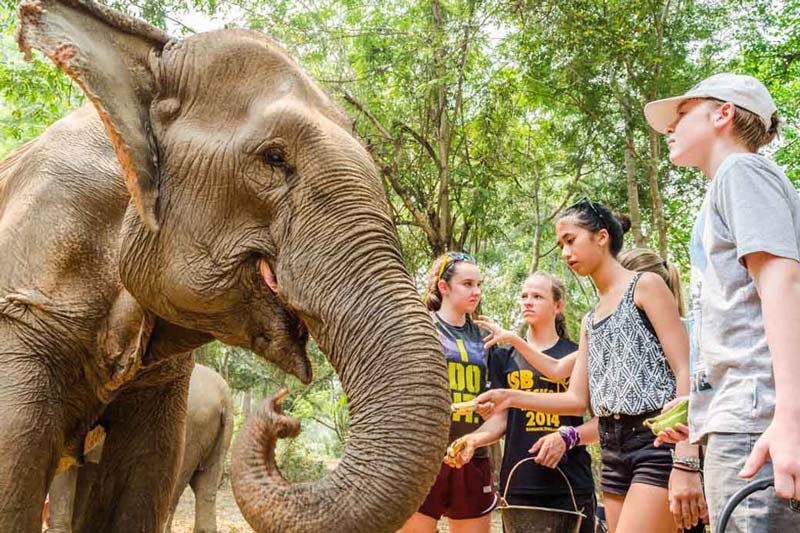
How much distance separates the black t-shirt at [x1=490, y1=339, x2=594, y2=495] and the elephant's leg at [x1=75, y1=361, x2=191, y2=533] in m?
2.18

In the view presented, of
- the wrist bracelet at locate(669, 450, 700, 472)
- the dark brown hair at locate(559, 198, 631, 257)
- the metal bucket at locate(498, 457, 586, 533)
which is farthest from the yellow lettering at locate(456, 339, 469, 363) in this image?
the wrist bracelet at locate(669, 450, 700, 472)

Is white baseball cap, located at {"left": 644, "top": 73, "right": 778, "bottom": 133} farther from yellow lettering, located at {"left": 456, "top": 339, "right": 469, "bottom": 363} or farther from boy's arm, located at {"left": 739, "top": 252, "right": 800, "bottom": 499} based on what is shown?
yellow lettering, located at {"left": 456, "top": 339, "right": 469, "bottom": 363}

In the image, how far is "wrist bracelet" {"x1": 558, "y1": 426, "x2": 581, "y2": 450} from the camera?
15.5 feet

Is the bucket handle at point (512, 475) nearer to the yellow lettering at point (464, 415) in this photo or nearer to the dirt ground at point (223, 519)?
the yellow lettering at point (464, 415)

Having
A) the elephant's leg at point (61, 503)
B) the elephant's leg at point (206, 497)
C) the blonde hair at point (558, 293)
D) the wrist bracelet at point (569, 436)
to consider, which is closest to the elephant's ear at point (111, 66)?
the wrist bracelet at point (569, 436)

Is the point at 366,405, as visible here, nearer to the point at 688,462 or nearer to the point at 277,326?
the point at 277,326

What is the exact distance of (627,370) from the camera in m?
4.00

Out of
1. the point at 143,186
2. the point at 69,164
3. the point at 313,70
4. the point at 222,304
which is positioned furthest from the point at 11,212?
the point at 313,70

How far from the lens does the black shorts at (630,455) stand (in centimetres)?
385

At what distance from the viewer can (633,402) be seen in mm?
3953

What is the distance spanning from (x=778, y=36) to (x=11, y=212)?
17345 mm

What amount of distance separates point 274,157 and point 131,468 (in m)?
1.71

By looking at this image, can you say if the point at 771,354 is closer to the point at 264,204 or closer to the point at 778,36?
the point at 264,204

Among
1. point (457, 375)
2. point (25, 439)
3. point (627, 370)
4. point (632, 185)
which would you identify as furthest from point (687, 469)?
point (632, 185)
